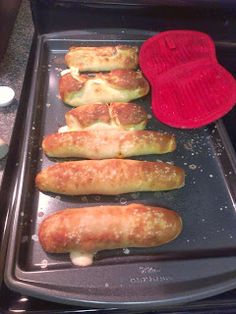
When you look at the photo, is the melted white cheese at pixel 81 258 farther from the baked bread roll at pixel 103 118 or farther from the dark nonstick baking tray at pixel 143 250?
the baked bread roll at pixel 103 118

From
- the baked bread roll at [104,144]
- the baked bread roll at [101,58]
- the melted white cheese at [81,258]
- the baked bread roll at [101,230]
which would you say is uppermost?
the baked bread roll at [101,58]

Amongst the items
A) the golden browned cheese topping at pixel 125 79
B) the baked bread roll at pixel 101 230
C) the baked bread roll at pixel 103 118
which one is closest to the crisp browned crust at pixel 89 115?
the baked bread roll at pixel 103 118

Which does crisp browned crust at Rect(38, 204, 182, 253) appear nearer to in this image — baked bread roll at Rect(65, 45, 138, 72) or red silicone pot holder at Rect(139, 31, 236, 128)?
red silicone pot holder at Rect(139, 31, 236, 128)

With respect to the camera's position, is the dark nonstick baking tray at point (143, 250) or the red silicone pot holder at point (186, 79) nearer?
the dark nonstick baking tray at point (143, 250)

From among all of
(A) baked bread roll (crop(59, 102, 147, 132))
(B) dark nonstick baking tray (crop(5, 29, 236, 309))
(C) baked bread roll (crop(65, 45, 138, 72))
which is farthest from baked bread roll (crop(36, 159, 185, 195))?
(C) baked bread roll (crop(65, 45, 138, 72))

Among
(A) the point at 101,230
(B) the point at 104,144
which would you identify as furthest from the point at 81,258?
(B) the point at 104,144

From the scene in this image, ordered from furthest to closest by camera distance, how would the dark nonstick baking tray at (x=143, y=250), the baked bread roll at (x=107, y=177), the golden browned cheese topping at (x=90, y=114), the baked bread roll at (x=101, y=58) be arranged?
the baked bread roll at (x=101, y=58) → the golden browned cheese topping at (x=90, y=114) → the baked bread roll at (x=107, y=177) → the dark nonstick baking tray at (x=143, y=250)

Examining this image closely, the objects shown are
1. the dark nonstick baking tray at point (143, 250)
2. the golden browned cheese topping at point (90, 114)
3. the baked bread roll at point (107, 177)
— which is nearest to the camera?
the dark nonstick baking tray at point (143, 250)

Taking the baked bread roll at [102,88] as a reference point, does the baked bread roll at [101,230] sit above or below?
below
